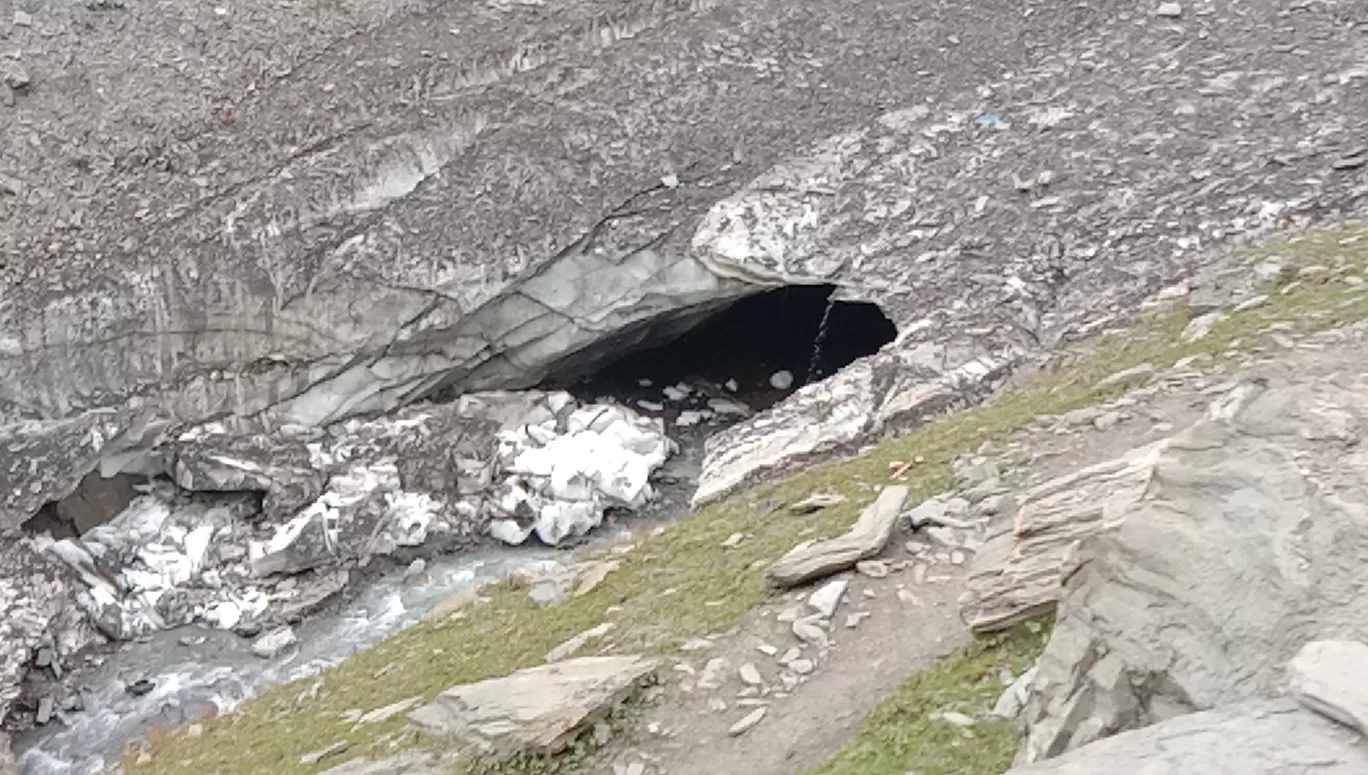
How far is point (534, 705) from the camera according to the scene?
333 inches

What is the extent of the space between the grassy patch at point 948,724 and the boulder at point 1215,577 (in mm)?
524

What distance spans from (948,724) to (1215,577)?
6.67 ft

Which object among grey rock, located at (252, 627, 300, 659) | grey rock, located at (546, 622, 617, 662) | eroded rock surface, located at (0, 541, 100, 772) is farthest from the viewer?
grey rock, located at (252, 627, 300, 659)

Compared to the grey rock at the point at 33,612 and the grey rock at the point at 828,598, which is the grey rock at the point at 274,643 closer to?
the grey rock at the point at 33,612

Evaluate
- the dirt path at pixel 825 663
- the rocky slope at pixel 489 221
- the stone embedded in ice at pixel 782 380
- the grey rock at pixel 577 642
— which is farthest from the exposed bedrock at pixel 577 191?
the grey rock at pixel 577 642

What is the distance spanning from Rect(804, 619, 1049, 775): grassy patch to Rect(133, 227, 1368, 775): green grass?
82.3 inches

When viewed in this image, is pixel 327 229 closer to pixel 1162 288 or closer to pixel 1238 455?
pixel 1162 288

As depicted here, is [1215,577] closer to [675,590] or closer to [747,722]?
[747,722]

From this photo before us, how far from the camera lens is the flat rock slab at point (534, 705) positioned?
823 cm

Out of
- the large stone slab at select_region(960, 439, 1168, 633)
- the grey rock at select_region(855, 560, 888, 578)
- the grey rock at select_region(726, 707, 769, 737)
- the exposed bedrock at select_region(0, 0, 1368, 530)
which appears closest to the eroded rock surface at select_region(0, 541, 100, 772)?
the exposed bedrock at select_region(0, 0, 1368, 530)

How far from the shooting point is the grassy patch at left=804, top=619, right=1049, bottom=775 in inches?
269

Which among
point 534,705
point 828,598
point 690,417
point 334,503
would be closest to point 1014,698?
point 828,598

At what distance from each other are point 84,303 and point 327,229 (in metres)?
3.53

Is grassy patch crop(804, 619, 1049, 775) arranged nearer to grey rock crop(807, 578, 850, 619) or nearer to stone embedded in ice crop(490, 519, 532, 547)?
grey rock crop(807, 578, 850, 619)
